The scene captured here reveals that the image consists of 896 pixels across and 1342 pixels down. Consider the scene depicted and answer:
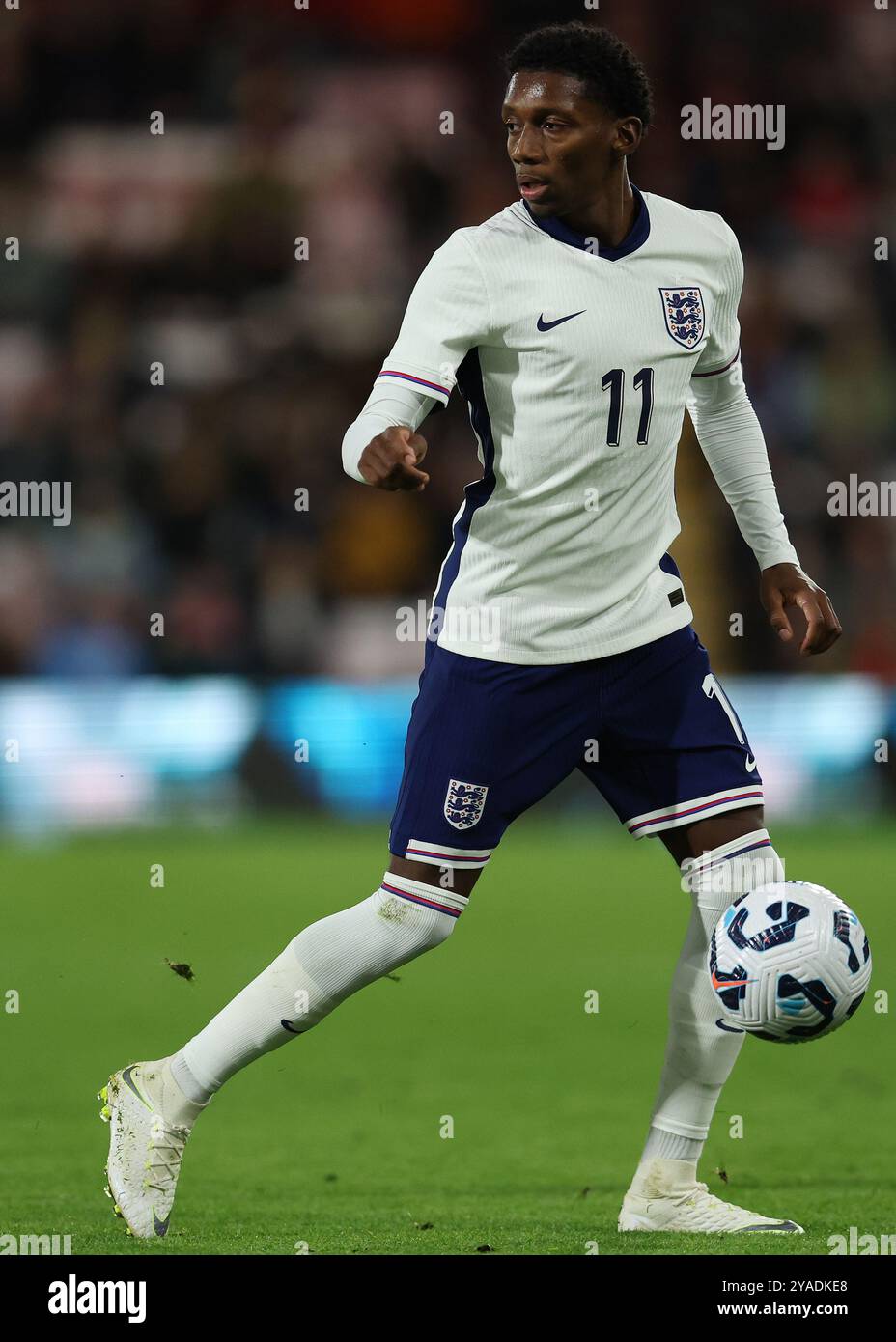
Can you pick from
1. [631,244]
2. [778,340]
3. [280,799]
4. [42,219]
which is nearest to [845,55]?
[778,340]

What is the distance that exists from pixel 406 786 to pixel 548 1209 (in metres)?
1.03

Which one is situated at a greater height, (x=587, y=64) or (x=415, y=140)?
(x=415, y=140)

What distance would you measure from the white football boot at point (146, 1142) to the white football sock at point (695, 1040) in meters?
1.01

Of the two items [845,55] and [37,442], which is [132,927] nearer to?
[37,442]

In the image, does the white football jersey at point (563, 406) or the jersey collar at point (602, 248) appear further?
the jersey collar at point (602, 248)

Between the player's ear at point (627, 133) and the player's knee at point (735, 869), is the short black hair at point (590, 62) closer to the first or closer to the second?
the player's ear at point (627, 133)

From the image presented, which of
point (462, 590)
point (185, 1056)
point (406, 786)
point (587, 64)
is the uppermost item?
point (587, 64)

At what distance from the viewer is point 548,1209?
15.3 ft

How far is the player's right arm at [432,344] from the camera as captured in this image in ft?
13.5

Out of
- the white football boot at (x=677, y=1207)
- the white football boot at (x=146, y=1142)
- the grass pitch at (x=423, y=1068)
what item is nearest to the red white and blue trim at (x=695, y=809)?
the white football boot at (x=677, y=1207)

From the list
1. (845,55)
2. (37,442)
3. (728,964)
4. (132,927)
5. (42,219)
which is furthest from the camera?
(845,55)

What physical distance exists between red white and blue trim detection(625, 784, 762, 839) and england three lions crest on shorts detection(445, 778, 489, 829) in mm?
347

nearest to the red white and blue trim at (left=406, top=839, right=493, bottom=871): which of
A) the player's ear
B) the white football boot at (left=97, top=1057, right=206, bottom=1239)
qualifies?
the white football boot at (left=97, top=1057, right=206, bottom=1239)

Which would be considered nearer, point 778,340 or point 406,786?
point 406,786
